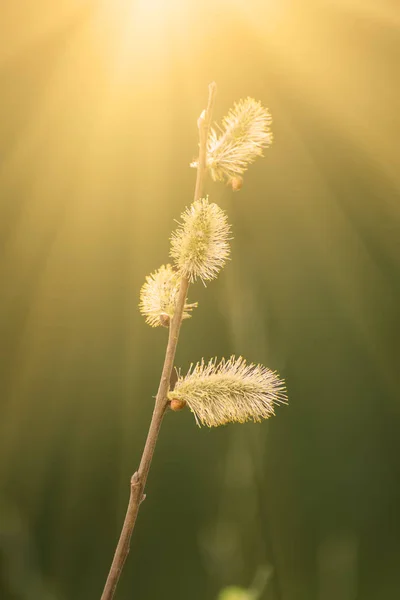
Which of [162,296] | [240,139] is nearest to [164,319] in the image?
[162,296]

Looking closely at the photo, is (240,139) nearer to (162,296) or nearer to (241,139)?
(241,139)

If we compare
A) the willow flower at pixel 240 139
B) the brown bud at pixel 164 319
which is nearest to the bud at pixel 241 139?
the willow flower at pixel 240 139

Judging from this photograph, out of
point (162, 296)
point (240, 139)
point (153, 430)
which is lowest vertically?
point (153, 430)

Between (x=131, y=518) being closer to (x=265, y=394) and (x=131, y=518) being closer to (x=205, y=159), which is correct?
(x=265, y=394)

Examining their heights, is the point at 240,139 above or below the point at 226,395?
above

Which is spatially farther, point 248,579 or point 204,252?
point 248,579

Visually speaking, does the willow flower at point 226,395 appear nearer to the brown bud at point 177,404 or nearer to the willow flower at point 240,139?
the brown bud at point 177,404

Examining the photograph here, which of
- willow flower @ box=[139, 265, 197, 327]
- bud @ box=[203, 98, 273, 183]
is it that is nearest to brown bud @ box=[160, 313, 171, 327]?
willow flower @ box=[139, 265, 197, 327]

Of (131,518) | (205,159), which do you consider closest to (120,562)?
(131,518)
